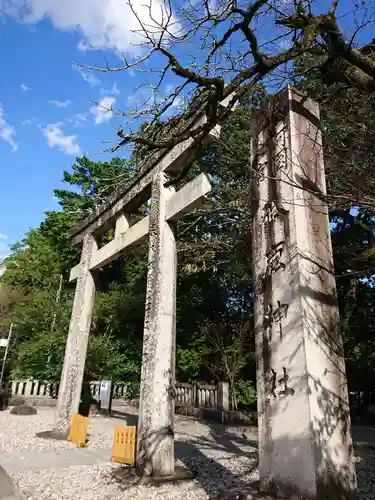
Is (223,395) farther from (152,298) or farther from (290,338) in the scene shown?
(290,338)

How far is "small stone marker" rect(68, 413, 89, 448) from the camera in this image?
7.12 m

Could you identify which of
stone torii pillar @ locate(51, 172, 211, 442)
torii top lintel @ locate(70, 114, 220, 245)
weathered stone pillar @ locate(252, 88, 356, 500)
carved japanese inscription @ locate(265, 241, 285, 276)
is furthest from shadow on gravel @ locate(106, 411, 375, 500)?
torii top lintel @ locate(70, 114, 220, 245)

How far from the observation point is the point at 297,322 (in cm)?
300

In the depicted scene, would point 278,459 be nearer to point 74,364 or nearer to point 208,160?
point 74,364

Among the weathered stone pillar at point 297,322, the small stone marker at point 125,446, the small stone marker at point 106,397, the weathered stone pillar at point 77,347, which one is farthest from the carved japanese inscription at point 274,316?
the small stone marker at point 106,397

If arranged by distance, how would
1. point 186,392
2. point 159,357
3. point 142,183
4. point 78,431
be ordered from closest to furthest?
point 159,357
point 142,183
point 78,431
point 186,392

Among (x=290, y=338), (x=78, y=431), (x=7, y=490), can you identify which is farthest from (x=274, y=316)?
(x=78, y=431)

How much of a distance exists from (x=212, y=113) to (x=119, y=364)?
1254 centimetres

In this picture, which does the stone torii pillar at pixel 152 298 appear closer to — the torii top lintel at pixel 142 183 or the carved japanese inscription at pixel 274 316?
the torii top lintel at pixel 142 183

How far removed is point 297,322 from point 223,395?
9764mm

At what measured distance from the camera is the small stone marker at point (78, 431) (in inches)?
280

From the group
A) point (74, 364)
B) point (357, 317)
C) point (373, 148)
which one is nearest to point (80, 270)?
point (74, 364)

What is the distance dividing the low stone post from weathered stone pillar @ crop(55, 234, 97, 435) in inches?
212

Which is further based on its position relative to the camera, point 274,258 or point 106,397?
point 106,397
